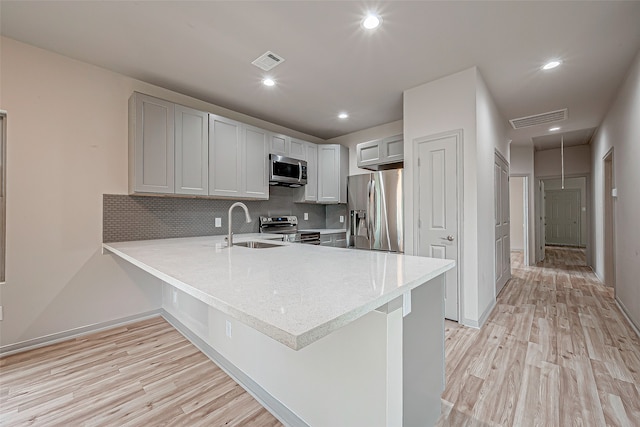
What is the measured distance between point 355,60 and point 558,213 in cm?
998

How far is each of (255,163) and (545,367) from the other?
140 inches

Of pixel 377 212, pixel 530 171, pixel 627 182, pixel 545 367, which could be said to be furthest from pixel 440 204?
pixel 530 171

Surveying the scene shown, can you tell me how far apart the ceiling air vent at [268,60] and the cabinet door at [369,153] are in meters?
1.77

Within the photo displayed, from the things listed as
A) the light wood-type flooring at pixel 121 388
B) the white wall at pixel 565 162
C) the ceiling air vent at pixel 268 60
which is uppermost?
the ceiling air vent at pixel 268 60

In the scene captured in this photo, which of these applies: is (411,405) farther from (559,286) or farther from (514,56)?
(559,286)

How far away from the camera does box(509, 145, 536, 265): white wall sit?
19.1 ft

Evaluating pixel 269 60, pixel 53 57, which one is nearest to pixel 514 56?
pixel 269 60

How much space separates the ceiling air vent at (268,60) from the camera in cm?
245

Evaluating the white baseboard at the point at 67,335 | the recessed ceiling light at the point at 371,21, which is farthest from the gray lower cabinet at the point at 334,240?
the recessed ceiling light at the point at 371,21

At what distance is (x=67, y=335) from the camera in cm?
251

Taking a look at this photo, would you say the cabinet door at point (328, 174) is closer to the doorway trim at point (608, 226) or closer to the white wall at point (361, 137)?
the white wall at point (361, 137)

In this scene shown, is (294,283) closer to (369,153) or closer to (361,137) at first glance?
(369,153)

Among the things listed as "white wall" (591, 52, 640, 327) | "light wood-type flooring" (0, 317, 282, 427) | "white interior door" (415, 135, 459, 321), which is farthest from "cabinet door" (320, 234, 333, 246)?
"white wall" (591, 52, 640, 327)

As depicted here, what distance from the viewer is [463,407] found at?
1.61 metres
